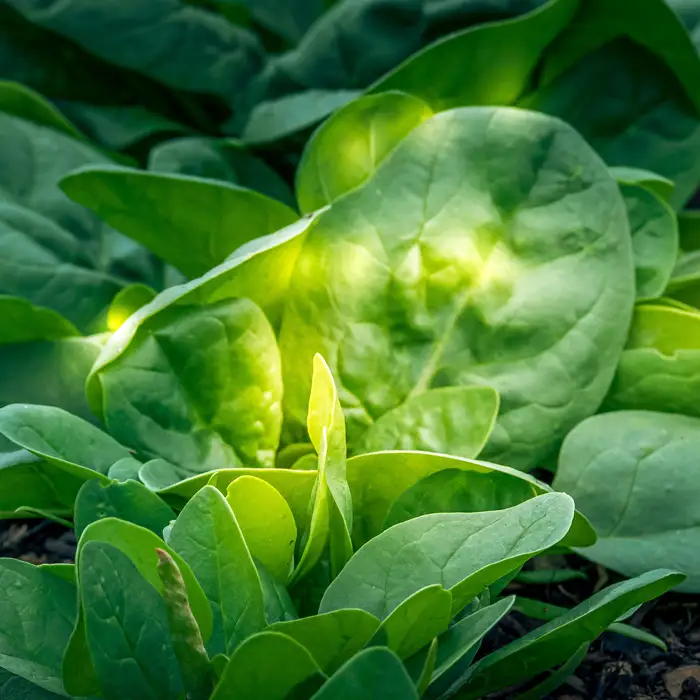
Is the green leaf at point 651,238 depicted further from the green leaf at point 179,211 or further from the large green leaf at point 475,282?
the green leaf at point 179,211

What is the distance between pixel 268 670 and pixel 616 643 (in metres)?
0.31

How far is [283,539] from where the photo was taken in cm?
60

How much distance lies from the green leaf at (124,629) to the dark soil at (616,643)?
0.82 ft

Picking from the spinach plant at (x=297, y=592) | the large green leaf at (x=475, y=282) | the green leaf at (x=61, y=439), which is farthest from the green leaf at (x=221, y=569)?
the large green leaf at (x=475, y=282)

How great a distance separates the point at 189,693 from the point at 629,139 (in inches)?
30.0

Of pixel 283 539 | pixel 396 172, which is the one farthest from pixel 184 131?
pixel 283 539

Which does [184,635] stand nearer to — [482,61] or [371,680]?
[371,680]

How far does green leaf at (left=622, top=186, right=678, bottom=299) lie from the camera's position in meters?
0.86

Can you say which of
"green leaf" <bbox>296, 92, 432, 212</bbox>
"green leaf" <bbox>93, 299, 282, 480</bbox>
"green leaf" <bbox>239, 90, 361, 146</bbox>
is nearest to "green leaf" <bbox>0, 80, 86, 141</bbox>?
"green leaf" <bbox>239, 90, 361, 146</bbox>

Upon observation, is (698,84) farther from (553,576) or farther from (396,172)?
(553,576)

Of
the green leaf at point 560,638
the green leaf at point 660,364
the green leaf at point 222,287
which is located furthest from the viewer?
the green leaf at point 660,364

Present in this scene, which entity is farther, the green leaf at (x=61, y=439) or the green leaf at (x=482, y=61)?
the green leaf at (x=482, y=61)

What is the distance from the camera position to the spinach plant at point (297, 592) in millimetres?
491

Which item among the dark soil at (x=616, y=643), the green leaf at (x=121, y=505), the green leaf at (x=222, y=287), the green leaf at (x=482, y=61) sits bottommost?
the dark soil at (x=616, y=643)
